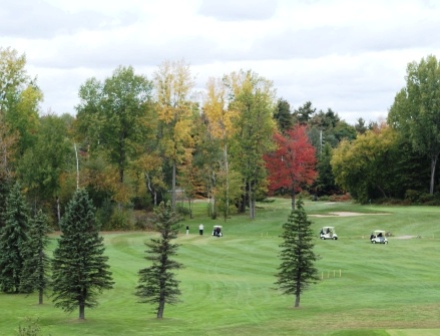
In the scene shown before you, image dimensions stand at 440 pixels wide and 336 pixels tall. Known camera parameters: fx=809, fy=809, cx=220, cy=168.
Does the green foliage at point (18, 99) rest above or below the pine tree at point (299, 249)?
above

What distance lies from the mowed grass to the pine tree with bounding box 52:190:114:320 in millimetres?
1310

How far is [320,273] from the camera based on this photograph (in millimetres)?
52844

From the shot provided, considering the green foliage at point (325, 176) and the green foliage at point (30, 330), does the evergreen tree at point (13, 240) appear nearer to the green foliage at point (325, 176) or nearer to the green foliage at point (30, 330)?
the green foliage at point (30, 330)

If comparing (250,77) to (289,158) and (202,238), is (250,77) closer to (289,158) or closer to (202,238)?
(289,158)

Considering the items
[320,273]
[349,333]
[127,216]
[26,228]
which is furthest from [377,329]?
[127,216]

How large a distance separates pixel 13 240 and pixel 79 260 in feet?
46.4

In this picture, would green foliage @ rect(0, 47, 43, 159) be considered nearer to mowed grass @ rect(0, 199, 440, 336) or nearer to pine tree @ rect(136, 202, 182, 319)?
mowed grass @ rect(0, 199, 440, 336)

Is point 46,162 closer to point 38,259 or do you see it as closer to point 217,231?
point 217,231

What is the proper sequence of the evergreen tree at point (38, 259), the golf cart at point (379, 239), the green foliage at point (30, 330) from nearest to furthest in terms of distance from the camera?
1. the green foliage at point (30, 330)
2. the evergreen tree at point (38, 259)
3. the golf cart at point (379, 239)

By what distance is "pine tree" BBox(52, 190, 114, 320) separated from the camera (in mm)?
38875

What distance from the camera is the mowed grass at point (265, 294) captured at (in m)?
35.9

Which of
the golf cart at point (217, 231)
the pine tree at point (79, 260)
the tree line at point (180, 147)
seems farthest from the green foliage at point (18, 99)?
the pine tree at point (79, 260)

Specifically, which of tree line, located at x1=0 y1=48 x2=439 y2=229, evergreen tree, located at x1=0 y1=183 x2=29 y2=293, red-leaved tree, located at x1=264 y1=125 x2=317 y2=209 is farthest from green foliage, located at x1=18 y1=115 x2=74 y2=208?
evergreen tree, located at x1=0 y1=183 x2=29 y2=293

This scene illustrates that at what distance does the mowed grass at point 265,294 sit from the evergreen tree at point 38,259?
135 centimetres
